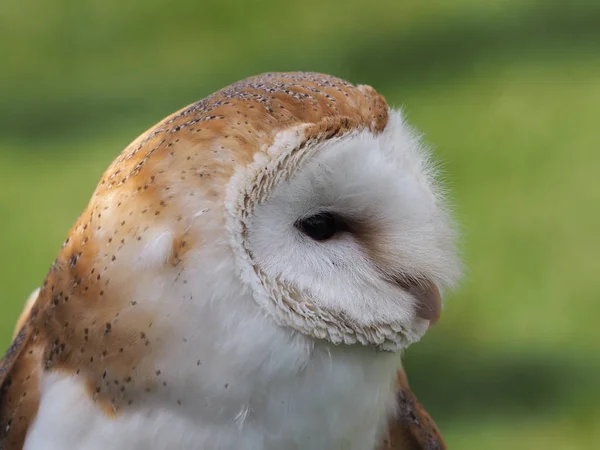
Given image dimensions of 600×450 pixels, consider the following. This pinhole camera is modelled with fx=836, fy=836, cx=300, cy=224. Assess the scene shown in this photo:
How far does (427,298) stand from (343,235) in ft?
0.43

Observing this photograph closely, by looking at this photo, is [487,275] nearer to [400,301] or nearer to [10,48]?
[400,301]

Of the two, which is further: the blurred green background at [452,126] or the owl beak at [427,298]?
the blurred green background at [452,126]

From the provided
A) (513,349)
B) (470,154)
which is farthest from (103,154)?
(513,349)

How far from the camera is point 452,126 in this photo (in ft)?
9.89

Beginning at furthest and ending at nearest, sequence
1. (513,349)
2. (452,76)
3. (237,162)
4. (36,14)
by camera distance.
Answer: (36,14) < (452,76) < (513,349) < (237,162)

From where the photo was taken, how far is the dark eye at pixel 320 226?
953 mm

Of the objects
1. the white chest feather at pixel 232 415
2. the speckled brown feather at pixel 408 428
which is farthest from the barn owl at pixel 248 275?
the speckled brown feather at pixel 408 428

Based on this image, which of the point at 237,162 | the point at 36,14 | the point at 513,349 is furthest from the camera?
the point at 36,14

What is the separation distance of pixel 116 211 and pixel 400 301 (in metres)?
0.35

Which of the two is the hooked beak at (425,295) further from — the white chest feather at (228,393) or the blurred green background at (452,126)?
the blurred green background at (452,126)

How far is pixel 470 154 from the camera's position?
9.64ft

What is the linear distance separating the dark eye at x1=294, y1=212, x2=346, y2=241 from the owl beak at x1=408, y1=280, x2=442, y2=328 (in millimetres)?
117

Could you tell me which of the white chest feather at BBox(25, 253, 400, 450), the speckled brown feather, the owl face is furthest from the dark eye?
the speckled brown feather

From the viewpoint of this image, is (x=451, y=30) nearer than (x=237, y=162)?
No
